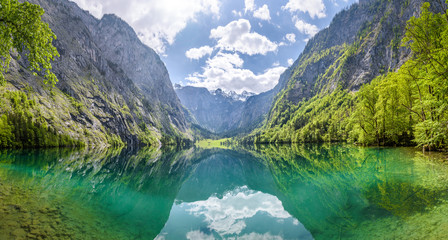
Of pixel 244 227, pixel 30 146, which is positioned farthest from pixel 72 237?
pixel 30 146

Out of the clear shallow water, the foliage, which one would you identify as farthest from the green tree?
the foliage

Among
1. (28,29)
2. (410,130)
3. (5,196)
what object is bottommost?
(5,196)

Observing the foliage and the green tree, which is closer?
the green tree

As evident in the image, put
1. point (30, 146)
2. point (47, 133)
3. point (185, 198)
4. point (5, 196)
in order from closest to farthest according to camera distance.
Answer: point (5, 196), point (185, 198), point (30, 146), point (47, 133)

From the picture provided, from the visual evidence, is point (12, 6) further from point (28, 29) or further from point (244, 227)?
point (244, 227)

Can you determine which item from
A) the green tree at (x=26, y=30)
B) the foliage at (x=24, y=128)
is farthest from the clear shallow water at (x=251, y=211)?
the foliage at (x=24, y=128)

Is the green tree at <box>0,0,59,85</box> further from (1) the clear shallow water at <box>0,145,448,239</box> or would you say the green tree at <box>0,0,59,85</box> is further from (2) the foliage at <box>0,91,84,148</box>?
(2) the foliage at <box>0,91,84,148</box>

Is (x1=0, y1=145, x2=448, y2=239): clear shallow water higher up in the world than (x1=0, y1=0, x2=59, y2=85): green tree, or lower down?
lower down

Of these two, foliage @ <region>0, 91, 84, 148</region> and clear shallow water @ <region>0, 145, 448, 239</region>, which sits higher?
foliage @ <region>0, 91, 84, 148</region>

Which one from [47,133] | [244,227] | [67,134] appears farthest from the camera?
[67,134]

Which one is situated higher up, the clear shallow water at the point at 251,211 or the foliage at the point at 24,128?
the foliage at the point at 24,128

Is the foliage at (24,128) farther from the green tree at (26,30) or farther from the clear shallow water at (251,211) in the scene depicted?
the green tree at (26,30)

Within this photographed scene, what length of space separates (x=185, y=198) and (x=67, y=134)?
12849 cm

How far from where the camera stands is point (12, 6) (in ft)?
33.7
